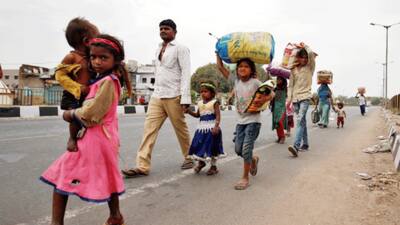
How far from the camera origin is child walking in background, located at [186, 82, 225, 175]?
5059 millimetres

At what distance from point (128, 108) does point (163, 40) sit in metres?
17.9

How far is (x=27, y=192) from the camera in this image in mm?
3990

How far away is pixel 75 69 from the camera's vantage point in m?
2.75

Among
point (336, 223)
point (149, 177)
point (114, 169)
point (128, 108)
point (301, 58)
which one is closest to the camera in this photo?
point (114, 169)

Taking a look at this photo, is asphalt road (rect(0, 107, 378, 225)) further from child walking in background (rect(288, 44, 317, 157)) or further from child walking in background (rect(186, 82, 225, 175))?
child walking in background (rect(288, 44, 317, 157))

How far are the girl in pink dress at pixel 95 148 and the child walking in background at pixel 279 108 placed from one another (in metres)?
6.16

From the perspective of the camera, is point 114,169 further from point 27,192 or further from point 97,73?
point 27,192

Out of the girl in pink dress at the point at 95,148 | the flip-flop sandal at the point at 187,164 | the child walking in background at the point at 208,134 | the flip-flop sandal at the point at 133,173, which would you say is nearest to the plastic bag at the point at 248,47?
the child walking in background at the point at 208,134

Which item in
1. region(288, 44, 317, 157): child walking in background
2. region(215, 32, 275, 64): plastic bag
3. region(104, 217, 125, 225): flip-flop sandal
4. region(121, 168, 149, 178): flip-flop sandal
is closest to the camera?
region(104, 217, 125, 225): flip-flop sandal

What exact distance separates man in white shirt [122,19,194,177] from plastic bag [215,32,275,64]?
0.66m

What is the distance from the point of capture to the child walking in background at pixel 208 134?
5059 millimetres

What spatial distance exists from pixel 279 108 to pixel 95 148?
21.3 feet

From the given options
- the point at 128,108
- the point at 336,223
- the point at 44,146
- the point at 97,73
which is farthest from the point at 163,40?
the point at 128,108

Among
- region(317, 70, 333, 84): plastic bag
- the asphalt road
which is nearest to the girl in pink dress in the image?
the asphalt road
